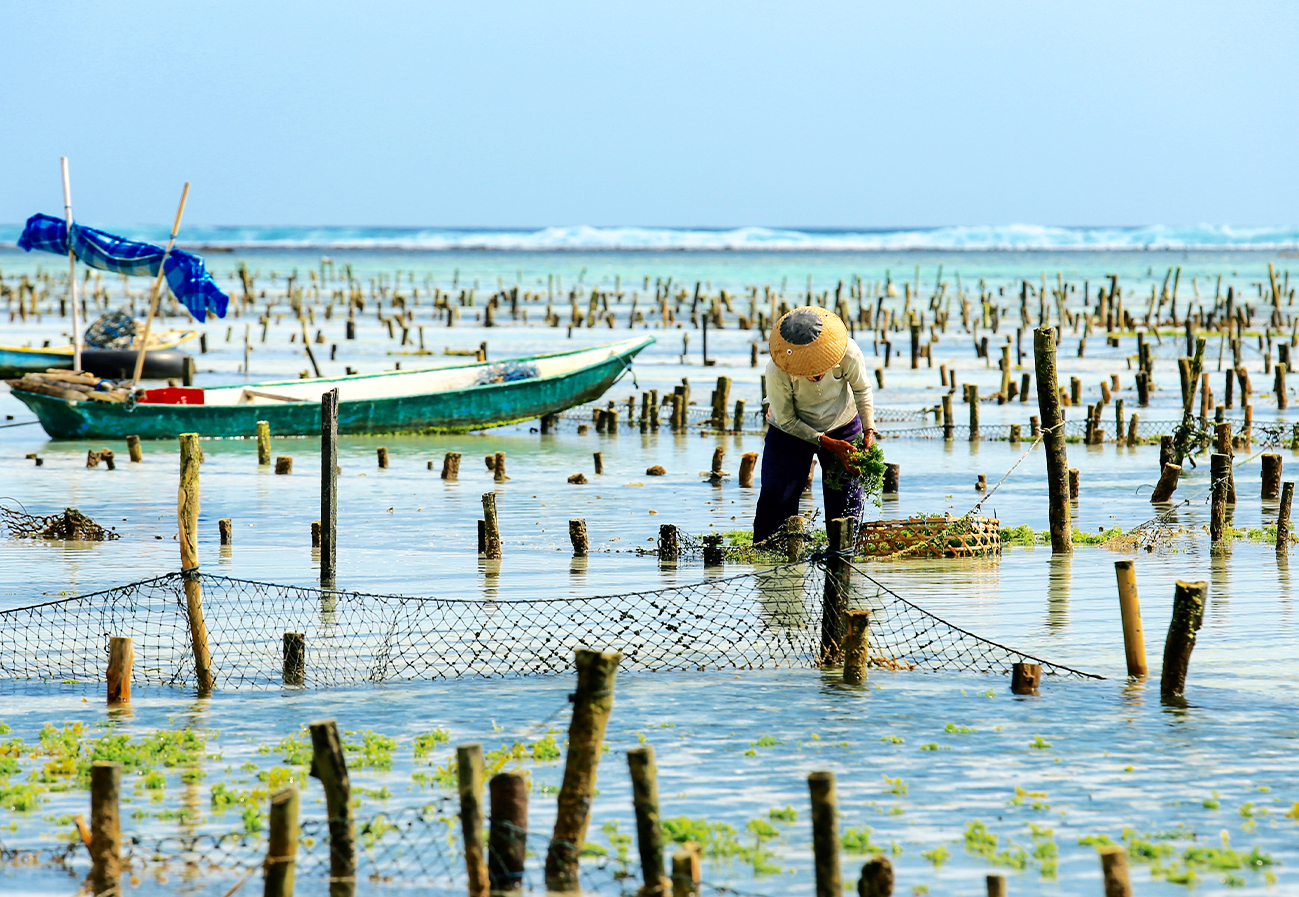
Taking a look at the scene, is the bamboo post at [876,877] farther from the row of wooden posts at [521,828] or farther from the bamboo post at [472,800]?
the bamboo post at [472,800]

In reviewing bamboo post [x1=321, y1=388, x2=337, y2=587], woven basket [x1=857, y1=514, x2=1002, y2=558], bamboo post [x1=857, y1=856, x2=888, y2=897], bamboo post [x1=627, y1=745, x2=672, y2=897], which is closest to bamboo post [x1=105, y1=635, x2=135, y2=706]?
bamboo post [x1=321, y1=388, x2=337, y2=587]

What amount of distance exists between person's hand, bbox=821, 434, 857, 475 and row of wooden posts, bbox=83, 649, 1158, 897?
14.8 ft

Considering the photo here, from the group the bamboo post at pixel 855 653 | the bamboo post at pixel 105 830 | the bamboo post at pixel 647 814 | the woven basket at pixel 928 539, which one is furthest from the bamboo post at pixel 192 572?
the woven basket at pixel 928 539

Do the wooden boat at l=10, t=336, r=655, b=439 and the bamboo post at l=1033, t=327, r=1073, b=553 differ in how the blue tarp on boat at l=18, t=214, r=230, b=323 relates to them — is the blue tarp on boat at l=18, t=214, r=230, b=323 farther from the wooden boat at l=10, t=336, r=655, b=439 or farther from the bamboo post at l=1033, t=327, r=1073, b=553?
the bamboo post at l=1033, t=327, r=1073, b=553

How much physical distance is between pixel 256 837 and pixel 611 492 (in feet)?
32.7

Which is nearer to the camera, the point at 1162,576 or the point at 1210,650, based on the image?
the point at 1210,650

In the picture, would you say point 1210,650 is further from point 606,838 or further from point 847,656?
point 606,838

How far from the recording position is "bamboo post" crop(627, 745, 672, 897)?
4.89 meters

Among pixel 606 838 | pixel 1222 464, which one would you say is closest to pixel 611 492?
pixel 1222 464

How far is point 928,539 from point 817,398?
2.33 metres

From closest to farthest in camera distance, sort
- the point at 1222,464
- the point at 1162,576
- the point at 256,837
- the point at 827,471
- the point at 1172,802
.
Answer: the point at 256,837, the point at 1172,802, the point at 827,471, the point at 1162,576, the point at 1222,464

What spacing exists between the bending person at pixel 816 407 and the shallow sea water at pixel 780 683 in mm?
1134

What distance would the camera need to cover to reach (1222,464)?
12.4 metres

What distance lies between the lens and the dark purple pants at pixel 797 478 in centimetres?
985
